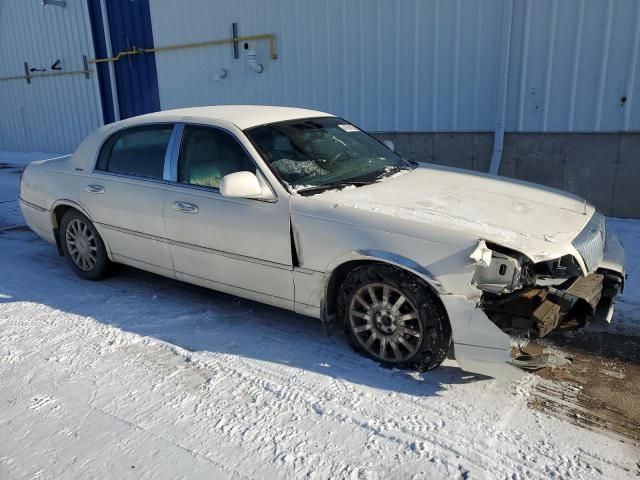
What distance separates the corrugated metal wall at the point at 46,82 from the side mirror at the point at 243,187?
11048mm

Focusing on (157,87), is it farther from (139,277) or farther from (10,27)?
(139,277)

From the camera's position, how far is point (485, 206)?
351 cm

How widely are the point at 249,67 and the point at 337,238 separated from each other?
7342mm

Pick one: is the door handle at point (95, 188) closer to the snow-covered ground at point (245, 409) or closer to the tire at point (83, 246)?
the tire at point (83, 246)

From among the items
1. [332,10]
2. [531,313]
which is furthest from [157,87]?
[531,313]

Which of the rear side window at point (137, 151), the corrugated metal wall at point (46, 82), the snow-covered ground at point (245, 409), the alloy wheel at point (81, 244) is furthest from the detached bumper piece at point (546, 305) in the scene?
the corrugated metal wall at point (46, 82)

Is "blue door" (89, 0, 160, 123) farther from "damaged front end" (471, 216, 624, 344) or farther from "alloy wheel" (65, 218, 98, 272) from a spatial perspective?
"damaged front end" (471, 216, 624, 344)

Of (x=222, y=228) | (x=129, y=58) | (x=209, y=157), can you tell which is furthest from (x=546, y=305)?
(x=129, y=58)

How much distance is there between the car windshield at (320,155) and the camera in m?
3.84

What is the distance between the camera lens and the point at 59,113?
46.6 ft

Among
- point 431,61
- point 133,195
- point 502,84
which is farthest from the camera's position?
point 431,61

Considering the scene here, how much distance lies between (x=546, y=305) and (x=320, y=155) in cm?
190

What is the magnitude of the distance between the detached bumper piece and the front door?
137 centimetres

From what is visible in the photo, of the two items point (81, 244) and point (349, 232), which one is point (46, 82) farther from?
point (349, 232)
